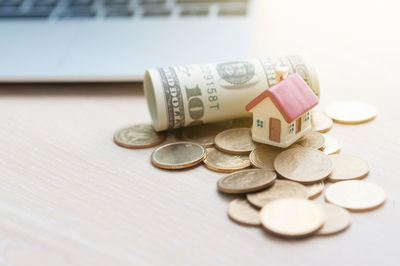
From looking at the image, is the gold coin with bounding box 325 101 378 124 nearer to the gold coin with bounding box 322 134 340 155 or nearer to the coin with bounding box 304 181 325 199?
the gold coin with bounding box 322 134 340 155

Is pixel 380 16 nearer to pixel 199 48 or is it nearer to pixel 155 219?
pixel 199 48

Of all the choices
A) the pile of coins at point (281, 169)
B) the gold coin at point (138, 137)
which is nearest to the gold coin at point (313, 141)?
the pile of coins at point (281, 169)

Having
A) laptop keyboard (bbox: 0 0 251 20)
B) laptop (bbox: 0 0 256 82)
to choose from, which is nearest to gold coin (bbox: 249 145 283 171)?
laptop (bbox: 0 0 256 82)

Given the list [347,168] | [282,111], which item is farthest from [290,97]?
[347,168]

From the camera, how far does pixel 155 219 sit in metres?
0.68


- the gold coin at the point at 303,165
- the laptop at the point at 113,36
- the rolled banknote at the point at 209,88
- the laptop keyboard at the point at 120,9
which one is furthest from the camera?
the laptop keyboard at the point at 120,9

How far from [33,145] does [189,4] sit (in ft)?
1.61

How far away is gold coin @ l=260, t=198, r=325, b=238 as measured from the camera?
0.63 m

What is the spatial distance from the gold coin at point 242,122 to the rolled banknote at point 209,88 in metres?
0.02

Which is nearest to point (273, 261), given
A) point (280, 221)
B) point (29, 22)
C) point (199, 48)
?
point (280, 221)

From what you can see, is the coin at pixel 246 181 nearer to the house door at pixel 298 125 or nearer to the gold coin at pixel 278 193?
the gold coin at pixel 278 193

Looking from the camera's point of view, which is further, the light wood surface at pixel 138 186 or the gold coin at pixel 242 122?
the gold coin at pixel 242 122

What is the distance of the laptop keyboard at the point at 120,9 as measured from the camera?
3.79 feet

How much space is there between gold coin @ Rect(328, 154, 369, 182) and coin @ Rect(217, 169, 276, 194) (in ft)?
0.29
